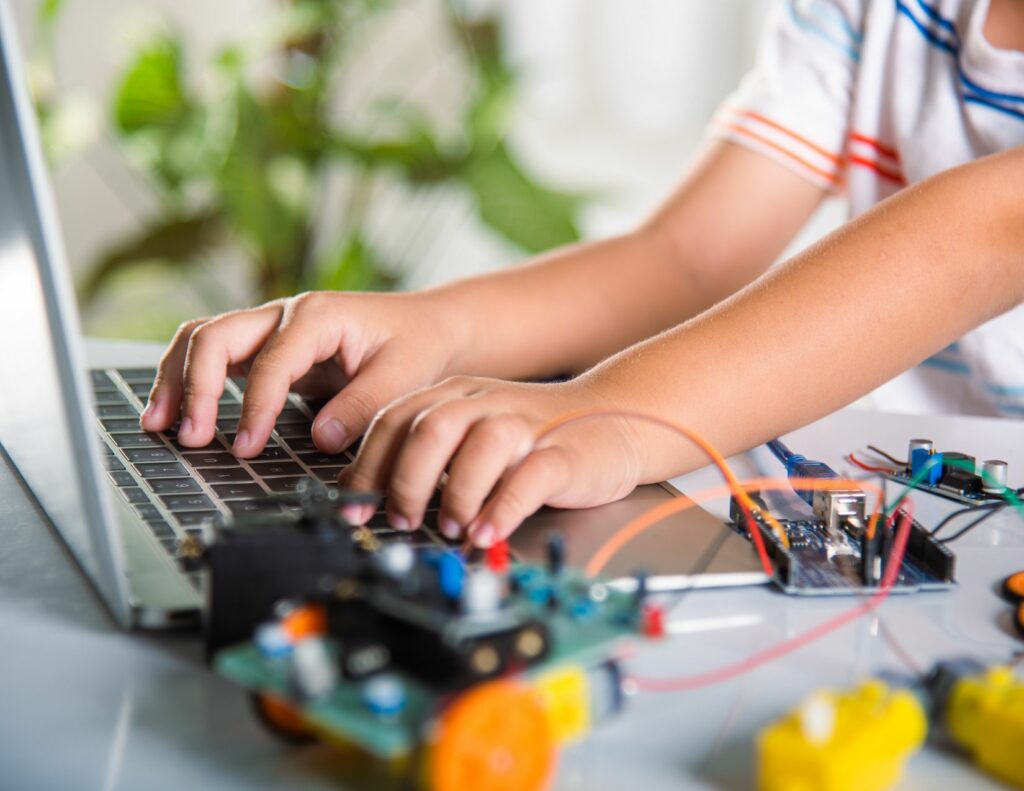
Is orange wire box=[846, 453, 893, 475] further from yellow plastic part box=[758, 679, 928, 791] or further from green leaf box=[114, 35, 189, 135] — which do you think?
green leaf box=[114, 35, 189, 135]

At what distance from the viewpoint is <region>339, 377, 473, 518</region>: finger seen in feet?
1.70

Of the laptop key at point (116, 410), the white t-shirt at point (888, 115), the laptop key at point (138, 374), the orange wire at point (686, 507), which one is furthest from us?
the white t-shirt at point (888, 115)

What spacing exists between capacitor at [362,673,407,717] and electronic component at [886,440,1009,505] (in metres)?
0.40

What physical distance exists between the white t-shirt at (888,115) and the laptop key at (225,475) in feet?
1.77

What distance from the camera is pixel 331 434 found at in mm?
630

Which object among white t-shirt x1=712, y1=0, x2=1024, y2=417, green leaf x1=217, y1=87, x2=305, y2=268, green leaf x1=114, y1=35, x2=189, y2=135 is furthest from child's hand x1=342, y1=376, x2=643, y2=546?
green leaf x1=114, y1=35, x2=189, y2=135

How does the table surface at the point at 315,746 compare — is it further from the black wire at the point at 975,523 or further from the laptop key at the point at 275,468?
the laptop key at the point at 275,468

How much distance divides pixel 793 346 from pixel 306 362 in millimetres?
267

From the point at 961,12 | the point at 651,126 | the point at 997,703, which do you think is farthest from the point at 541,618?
the point at 651,126

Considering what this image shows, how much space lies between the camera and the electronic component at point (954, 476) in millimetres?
611

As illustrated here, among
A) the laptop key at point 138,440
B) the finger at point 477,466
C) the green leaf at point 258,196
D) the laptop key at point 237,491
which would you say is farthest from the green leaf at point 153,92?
the finger at point 477,466

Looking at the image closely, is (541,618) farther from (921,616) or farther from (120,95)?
(120,95)

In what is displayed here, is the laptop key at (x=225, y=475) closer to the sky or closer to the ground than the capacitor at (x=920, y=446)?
closer to the sky

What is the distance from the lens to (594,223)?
245 centimetres
